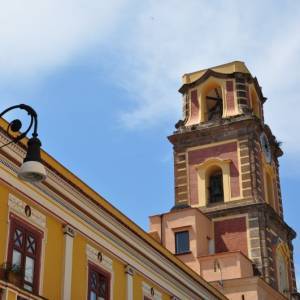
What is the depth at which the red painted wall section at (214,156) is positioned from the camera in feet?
151

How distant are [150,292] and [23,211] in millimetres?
8437

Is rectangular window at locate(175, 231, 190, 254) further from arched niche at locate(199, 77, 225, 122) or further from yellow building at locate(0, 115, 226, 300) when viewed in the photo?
yellow building at locate(0, 115, 226, 300)

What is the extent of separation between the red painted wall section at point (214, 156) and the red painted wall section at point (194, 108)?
2885 millimetres

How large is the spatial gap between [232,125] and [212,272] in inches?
433

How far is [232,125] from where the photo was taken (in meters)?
47.4

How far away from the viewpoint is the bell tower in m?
42.0

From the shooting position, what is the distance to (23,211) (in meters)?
19.7

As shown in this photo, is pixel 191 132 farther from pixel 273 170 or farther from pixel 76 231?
pixel 76 231

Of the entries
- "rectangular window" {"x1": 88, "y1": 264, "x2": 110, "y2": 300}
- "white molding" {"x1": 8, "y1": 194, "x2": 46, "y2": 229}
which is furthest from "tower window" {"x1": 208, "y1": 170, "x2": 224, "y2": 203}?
"white molding" {"x1": 8, "y1": 194, "x2": 46, "y2": 229}

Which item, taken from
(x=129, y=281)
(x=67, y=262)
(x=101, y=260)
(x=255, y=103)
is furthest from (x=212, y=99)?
(x=67, y=262)

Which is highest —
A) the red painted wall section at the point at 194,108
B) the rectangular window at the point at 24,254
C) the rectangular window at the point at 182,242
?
Result: the red painted wall section at the point at 194,108

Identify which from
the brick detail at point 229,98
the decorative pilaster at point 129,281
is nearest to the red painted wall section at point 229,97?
the brick detail at point 229,98

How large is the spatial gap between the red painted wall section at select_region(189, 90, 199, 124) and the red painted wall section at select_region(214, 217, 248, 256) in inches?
331

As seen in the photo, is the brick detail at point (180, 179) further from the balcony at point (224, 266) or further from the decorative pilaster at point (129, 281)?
the decorative pilaster at point (129, 281)
